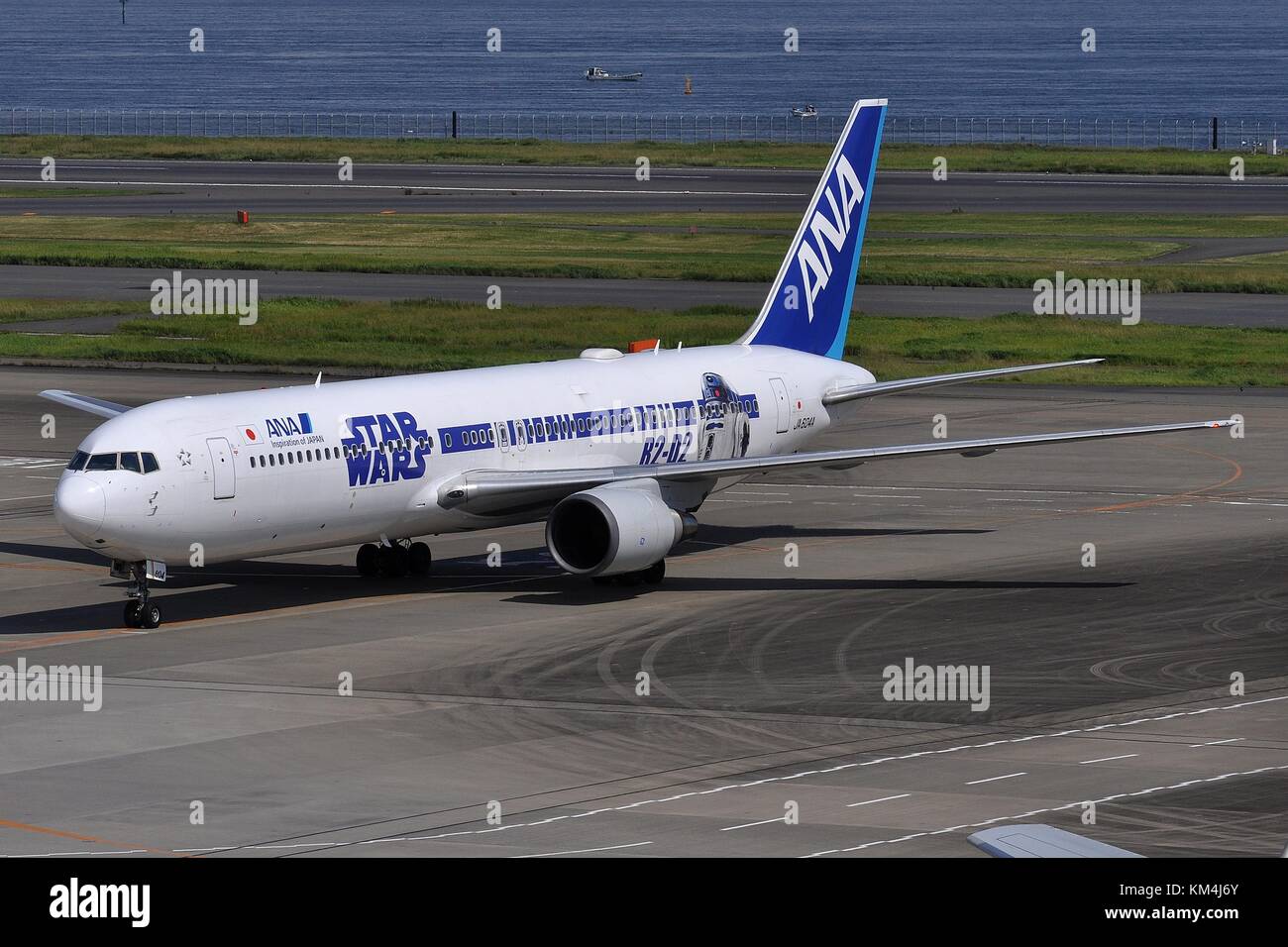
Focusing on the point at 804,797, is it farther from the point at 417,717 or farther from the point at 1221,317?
the point at 1221,317

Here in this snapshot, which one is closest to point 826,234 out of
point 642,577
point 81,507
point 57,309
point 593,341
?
point 642,577

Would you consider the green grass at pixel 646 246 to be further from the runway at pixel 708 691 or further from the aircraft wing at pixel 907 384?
the aircraft wing at pixel 907 384

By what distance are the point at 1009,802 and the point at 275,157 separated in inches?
6493

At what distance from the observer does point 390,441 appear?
43594mm

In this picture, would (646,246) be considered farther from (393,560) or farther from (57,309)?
(393,560)

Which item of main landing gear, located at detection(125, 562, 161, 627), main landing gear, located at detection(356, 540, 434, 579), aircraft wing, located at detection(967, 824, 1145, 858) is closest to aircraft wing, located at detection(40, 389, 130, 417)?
main landing gear, located at detection(356, 540, 434, 579)

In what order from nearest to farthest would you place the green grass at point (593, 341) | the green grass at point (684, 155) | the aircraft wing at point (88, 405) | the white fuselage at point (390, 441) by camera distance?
the white fuselage at point (390, 441) < the aircraft wing at point (88, 405) < the green grass at point (593, 341) < the green grass at point (684, 155)

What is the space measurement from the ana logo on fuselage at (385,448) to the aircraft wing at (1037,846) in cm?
2755

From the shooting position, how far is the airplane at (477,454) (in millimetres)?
40188

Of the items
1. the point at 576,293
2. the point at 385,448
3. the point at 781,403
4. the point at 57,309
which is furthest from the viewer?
the point at 576,293

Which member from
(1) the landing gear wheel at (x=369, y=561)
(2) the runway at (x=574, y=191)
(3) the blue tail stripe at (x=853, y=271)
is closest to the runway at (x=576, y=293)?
(2) the runway at (x=574, y=191)

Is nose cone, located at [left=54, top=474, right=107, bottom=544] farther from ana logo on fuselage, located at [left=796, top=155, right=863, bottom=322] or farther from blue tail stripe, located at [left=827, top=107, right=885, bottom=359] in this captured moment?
blue tail stripe, located at [left=827, top=107, right=885, bottom=359]

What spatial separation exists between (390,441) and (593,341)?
1689 inches
